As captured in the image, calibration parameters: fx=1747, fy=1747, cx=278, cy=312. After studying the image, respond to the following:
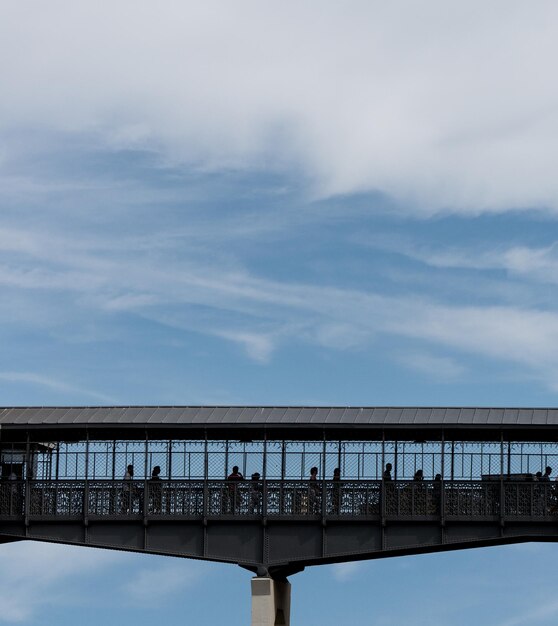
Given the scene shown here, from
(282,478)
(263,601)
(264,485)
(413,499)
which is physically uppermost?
(282,478)

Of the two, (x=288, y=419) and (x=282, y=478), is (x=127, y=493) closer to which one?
(x=282, y=478)

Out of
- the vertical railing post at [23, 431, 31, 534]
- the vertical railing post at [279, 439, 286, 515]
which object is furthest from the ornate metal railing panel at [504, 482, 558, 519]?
the vertical railing post at [23, 431, 31, 534]

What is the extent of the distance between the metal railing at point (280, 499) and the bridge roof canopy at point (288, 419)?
191cm

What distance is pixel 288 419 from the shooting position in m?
62.4

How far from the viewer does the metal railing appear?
61.2 meters

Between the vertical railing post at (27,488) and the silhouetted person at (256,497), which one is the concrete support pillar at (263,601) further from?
the vertical railing post at (27,488)

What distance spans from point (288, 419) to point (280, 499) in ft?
9.37

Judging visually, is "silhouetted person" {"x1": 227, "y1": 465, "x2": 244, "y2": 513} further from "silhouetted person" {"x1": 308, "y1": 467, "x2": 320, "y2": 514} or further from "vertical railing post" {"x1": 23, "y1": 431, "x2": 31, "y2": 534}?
"vertical railing post" {"x1": 23, "y1": 431, "x2": 31, "y2": 534}

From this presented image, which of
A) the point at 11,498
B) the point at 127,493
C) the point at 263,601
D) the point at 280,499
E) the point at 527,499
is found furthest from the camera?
the point at 11,498

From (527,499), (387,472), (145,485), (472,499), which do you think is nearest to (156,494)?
(145,485)

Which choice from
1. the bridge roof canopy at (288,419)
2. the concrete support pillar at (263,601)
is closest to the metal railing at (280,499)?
the bridge roof canopy at (288,419)

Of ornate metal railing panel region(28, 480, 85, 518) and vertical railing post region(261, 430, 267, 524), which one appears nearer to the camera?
vertical railing post region(261, 430, 267, 524)

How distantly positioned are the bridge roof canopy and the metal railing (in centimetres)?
191

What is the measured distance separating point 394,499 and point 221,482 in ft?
20.4
